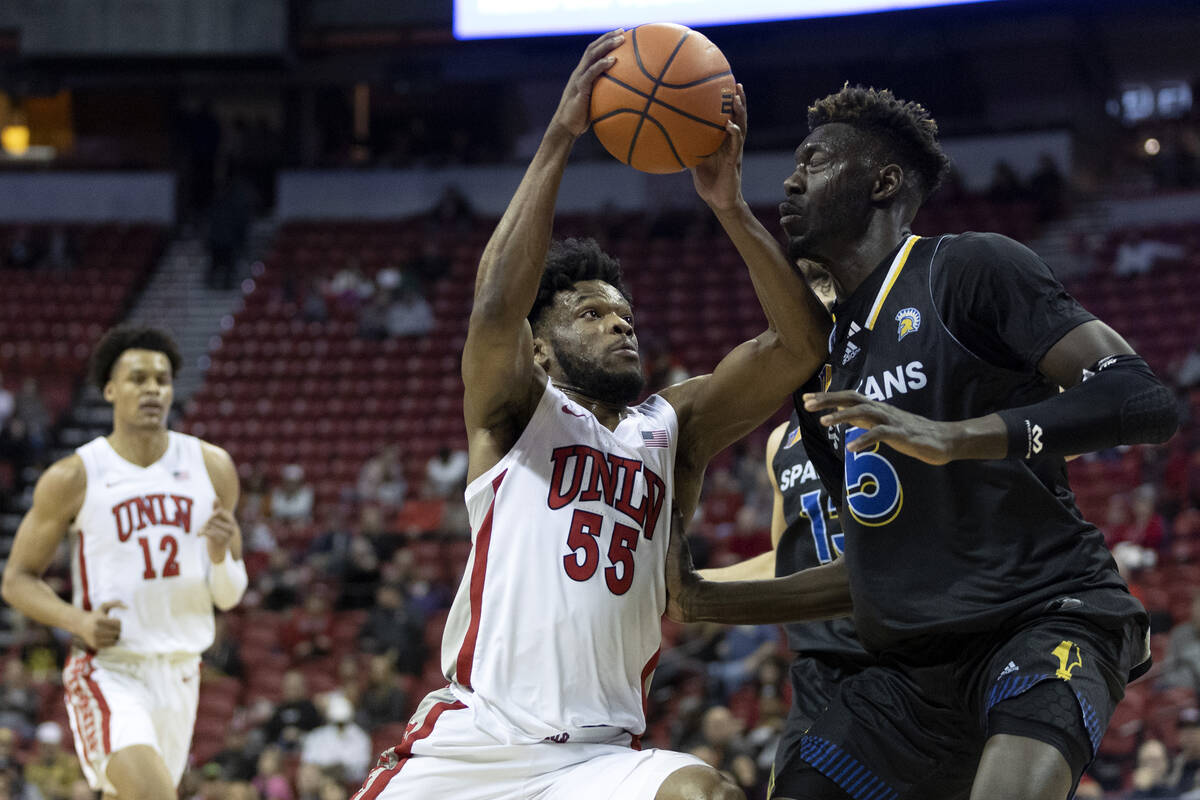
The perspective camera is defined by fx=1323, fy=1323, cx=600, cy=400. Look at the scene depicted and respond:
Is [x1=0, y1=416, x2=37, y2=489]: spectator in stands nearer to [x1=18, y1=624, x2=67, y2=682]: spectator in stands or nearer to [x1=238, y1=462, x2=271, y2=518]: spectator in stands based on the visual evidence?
[x1=238, y1=462, x2=271, y2=518]: spectator in stands

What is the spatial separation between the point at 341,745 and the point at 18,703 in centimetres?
293

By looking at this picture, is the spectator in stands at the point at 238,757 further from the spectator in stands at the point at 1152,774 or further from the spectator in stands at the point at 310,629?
the spectator in stands at the point at 1152,774

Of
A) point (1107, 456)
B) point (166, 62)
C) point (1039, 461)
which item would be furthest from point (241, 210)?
point (1039, 461)

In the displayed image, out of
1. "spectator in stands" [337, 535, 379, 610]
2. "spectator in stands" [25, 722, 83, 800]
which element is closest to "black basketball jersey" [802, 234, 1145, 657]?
"spectator in stands" [25, 722, 83, 800]

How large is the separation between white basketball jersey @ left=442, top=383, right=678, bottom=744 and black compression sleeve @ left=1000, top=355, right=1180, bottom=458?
1174 mm

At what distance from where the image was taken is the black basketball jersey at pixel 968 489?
10.4 feet

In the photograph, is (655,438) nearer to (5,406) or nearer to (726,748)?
(726,748)

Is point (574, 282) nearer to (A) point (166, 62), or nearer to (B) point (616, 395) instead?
(B) point (616, 395)

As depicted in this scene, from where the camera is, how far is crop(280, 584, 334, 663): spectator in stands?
11484mm

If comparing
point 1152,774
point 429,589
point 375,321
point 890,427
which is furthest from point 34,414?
point 890,427

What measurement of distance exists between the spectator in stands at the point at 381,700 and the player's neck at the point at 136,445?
14.4 ft

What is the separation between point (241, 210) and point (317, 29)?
3008 mm

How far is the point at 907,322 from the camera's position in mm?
Answer: 3400

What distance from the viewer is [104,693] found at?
18.8ft
